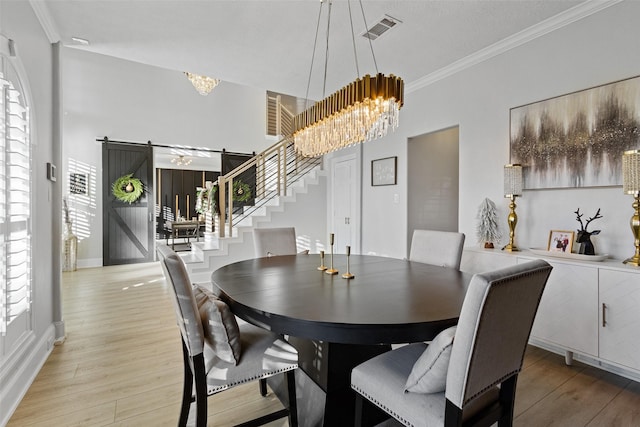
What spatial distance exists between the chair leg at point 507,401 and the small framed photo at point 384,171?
3465mm

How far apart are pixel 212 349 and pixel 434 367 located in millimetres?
970

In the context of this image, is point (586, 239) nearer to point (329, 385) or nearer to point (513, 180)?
point (513, 180)

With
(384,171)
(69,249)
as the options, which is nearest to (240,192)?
(384,171)

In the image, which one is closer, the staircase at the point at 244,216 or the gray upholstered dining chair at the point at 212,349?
the gray upholstered dining chair at the point at 212,349

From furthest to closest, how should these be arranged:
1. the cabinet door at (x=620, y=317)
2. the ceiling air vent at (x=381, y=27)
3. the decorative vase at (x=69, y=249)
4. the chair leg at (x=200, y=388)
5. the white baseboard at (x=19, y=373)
→ the decorative vase at (x=69, y=249) → the ceiling air vent at (x=381, y=27) → the cabinet door at (x=620, y=317) → the white baseboard at (x=19, y=373) → the chair leg at (x=200, y=388)

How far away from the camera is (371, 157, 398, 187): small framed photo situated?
15.0 ft

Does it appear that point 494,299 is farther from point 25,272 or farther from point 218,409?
point 25,272

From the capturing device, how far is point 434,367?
1095 millimetres

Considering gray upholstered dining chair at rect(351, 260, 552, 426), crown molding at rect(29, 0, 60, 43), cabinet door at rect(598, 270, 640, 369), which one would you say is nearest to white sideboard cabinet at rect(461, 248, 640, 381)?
cabinet door at rect(598, 270, 640, 369)

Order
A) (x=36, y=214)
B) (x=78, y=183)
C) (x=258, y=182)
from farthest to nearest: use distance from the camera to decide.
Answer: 1. (x=258, y=182)
2. (x=78, y=183)
3. (x=36, y=214)

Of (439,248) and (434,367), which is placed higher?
(439,248)

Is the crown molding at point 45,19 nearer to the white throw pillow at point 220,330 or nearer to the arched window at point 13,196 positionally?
the arched window at point 13,196

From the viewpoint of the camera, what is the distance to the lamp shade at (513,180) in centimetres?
288

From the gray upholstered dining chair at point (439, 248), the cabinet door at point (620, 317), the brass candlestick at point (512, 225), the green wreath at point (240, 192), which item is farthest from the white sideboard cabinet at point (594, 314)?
the green wreath at point (240, 192)
